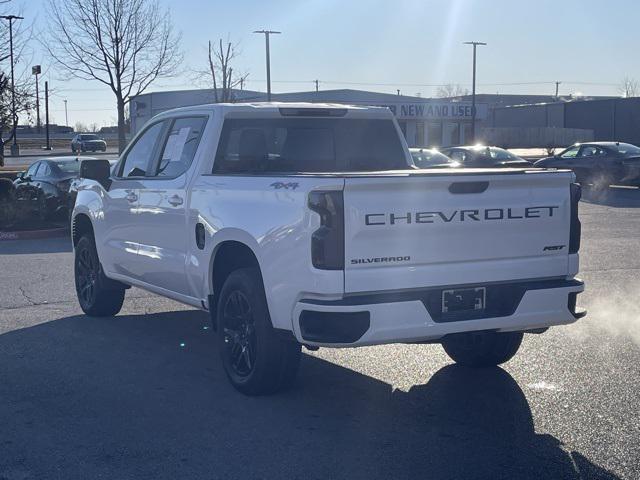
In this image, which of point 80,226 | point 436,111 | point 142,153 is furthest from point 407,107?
point 142,153

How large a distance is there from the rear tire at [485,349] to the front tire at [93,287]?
3.61 metres

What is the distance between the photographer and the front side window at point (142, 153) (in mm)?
8164

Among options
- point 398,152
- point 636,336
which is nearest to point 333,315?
point 398,152

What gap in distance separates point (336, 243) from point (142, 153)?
11.5ft

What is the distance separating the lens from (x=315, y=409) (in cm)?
613

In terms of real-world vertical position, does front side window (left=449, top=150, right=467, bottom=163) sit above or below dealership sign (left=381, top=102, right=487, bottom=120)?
below

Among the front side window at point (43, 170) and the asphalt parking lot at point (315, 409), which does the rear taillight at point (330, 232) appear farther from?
the front side window at point (43, 170)

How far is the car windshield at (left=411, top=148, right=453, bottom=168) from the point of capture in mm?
24844

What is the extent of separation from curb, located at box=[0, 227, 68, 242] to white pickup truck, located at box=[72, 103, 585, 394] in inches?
377

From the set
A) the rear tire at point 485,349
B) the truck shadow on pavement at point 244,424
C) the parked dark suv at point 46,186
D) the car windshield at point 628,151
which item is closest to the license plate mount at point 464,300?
the truck shadow on pavement at point 244,424

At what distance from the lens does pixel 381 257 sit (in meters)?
5.50

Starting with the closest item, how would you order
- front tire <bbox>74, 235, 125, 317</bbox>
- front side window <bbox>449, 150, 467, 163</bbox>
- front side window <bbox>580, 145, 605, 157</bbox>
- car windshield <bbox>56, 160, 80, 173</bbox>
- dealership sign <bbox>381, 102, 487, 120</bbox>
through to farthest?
1. front tire <bbox>74, 235, 125, 317</bbox>
2. car windshield <bbox>56, 160, 80, 173</bbox>
3. front side window <bbox>449, 150, 467, 163</bbox>
4. front side window <bbox>580, 145, 605, 157</bbox>
5. dealership sign <bbox>381, 102, 487, 120</bbox>

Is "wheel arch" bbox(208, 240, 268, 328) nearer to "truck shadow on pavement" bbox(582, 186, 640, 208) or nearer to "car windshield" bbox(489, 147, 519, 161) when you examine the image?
"truck shadow on pavement" bbox(582, 186, 640, 208)

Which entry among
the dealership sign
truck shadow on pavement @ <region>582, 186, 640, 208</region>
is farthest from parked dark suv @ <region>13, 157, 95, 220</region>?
the dealership sign
